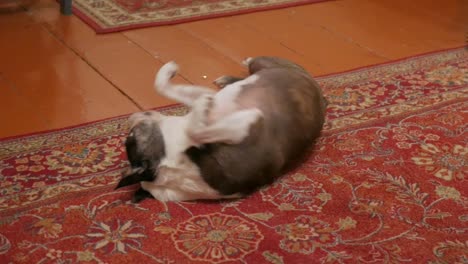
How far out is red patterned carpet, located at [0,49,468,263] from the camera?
1730 millimetres

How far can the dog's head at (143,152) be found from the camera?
5.85 feet

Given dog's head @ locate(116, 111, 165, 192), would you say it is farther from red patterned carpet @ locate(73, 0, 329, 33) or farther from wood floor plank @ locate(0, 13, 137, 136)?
red patterned carpet @ locate(73, 0, 329, 33)

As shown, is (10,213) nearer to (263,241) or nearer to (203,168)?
(203,168)

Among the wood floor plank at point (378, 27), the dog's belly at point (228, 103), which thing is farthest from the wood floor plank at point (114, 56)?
the wood floor plank at point (378, 27)

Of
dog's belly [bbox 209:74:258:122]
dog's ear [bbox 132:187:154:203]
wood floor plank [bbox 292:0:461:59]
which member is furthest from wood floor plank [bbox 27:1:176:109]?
wood floor plank [bbox 292:0:461:59]

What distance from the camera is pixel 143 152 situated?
1804 mm

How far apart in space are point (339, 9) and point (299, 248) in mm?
2041

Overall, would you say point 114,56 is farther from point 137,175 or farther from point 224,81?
point 137,175

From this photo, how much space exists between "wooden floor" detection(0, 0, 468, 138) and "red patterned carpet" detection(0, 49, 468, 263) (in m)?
0.21

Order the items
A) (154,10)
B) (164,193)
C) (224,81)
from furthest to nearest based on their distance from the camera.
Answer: (154,10) → (224,81) → (164,193)

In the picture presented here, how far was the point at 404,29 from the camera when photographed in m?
3.38

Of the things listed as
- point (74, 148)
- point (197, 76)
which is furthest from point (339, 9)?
point (74, 148)

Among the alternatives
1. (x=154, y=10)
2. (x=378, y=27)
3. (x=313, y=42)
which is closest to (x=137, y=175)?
(x=313, y=42)

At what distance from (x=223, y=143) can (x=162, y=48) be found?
117 centimetres
